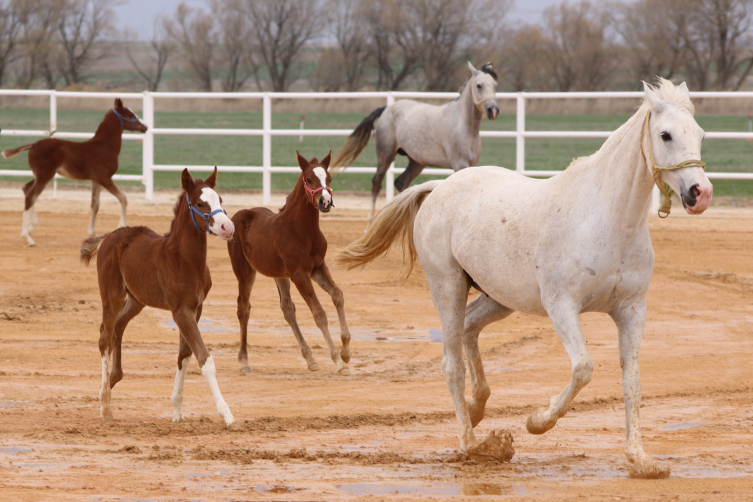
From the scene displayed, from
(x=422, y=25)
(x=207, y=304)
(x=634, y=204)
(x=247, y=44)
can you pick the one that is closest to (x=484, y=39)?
(x=422, y=25)

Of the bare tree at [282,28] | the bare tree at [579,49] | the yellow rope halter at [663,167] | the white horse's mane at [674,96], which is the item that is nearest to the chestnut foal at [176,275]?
the yellow rope halter at [663,167]

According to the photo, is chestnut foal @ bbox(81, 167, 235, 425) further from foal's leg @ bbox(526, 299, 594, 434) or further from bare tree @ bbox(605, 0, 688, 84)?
bare tree @ bbox(605, 0, 688, 84)

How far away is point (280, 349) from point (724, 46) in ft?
153

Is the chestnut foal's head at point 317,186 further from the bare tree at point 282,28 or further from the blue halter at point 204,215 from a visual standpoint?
the bare tree at point 282,28

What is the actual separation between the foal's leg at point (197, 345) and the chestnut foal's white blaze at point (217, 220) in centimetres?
61

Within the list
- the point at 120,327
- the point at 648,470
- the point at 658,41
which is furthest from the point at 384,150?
the point at 658,41

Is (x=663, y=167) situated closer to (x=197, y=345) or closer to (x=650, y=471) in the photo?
(x=650, y=471)

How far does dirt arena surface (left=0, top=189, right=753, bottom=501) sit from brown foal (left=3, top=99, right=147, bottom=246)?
84.6 inches

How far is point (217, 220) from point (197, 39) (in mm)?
62661

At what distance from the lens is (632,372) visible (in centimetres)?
491

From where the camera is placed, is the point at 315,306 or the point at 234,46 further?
the point at 234,46

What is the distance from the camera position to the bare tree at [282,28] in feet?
201

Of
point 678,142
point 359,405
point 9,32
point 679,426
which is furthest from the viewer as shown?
point 9,32

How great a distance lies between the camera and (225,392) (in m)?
6.94
